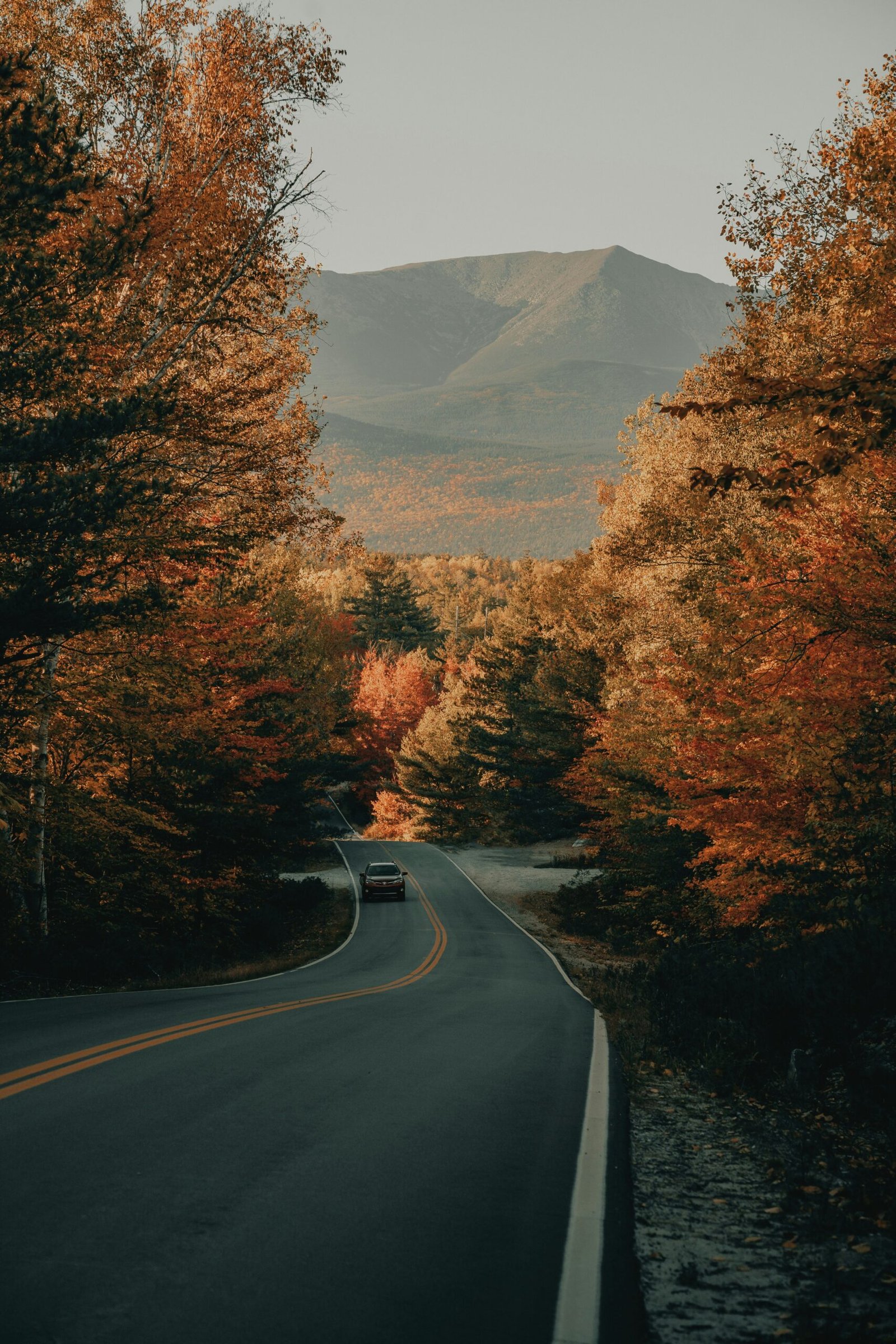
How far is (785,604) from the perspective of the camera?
1129 cm

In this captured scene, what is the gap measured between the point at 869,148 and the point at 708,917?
43.2 ft

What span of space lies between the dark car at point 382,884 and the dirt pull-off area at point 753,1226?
27.0 metres

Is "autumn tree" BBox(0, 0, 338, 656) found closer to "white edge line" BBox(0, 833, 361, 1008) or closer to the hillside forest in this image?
the hillside forest

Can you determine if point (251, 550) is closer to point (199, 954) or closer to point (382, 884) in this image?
point (199, 954)

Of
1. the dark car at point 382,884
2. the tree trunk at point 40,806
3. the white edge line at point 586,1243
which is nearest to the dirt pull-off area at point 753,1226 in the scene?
→ the white edge line at point 586,1243

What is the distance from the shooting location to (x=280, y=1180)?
15.5 feet

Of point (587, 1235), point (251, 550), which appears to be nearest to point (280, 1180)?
point (587, 1235)

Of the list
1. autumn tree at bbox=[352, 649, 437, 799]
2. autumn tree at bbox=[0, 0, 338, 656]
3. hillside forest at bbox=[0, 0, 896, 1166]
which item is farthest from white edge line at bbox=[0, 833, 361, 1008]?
autumn tree at bbox=[352, 649, 437, 799]

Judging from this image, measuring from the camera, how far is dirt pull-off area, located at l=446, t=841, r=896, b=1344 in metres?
3.65

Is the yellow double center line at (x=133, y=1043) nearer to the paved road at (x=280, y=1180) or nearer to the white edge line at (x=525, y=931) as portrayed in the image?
the paved road at (x=280, y=1180)

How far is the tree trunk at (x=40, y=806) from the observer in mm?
13336

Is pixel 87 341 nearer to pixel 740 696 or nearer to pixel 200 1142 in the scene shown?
pixel 200 1142

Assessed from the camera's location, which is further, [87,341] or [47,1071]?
[87,341]

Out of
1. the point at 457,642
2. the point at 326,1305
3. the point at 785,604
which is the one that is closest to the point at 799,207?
the point at 785,604
